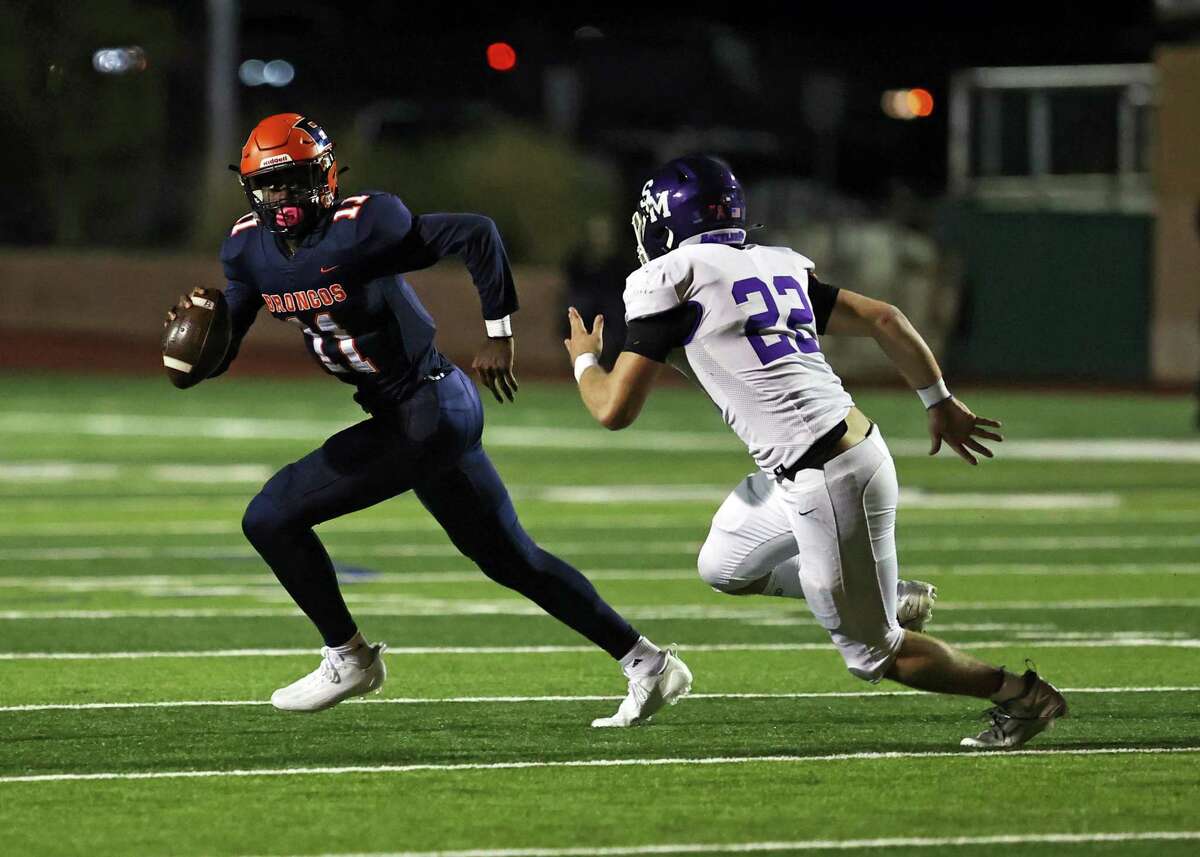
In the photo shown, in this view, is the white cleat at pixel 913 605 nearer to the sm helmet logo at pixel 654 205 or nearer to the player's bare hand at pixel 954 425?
the player's bare hand at pixel 954 425

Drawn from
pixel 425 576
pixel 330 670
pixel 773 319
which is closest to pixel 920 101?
pixel 425 576

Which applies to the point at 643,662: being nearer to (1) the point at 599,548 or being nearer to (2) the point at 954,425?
(2) the point at 954,425

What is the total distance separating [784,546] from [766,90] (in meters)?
31.4

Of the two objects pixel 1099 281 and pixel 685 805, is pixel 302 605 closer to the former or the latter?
pixel 685 805

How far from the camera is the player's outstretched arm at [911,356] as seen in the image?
636 cm

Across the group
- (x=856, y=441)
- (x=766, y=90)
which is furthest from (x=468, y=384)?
(x=766, y=90)

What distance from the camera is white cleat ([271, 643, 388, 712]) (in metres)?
7.02

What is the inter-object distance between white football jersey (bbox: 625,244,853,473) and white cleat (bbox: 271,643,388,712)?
5.03 feet

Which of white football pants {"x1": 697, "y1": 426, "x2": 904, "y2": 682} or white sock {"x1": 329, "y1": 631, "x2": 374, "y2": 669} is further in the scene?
white sock {"x1": 329, "y1": 631, "x2": 374, "y2": 669}

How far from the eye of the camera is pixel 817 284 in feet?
21.0

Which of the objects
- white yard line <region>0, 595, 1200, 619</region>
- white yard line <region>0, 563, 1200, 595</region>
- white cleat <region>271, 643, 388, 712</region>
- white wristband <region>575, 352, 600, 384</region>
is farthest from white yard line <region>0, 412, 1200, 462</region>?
white wristband <region>575, 352, 600, 384</region>

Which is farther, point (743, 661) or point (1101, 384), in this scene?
point (1101, 384)

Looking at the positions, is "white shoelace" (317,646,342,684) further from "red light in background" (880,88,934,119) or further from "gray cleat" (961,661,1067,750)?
"red light in background" (880,88,934,119)

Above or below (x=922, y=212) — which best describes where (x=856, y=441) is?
above
